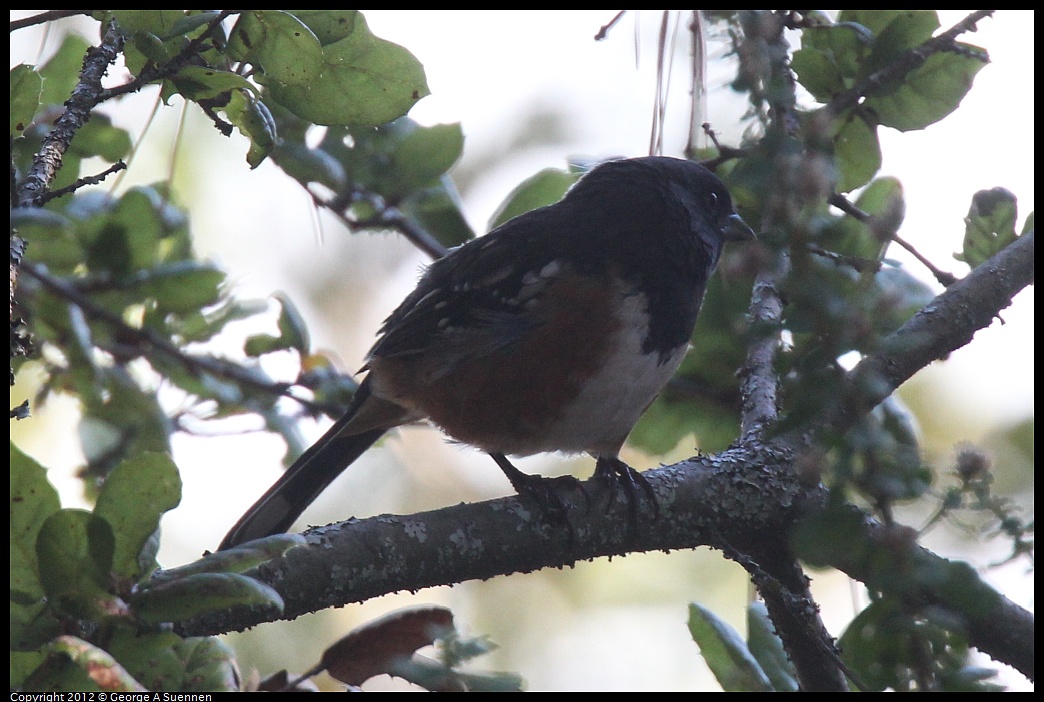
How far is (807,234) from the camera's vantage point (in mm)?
824

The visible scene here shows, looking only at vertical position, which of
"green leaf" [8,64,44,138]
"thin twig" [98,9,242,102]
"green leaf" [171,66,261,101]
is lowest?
"green leaf" [171,66,261,101]

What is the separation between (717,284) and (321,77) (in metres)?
1.52

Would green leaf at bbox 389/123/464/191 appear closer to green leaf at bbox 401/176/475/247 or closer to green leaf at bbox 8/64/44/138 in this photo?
green leaf at bbox 401/176/475/247

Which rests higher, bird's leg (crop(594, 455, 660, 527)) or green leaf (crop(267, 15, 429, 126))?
green leaf (crop(267, 15, 429, 126))

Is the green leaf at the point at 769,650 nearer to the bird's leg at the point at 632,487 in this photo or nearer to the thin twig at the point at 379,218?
the bird's leg at the point at 632,487

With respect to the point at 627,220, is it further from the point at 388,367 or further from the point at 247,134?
the point at 247,134

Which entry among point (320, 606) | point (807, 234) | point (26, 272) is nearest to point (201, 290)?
point (26, 272)

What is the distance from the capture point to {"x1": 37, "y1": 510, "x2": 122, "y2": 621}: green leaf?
46.5 inches

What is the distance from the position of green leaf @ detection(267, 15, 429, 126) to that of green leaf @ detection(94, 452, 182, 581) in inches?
31.7

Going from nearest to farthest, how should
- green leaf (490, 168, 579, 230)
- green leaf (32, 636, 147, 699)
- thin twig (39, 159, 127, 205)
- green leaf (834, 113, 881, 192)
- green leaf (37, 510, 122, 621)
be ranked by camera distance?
green leaf (32, 636, 147, 699) → green leaf (37, 510, 122, 621) → thin twig (39, 159, 127, 205) → green leaf (834, 113, 881, 192) → green leaf (490, 168, 579, 230)

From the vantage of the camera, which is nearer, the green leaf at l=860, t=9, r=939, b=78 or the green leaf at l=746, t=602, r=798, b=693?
the green leaf at l=746, t=602, r=798, b=693

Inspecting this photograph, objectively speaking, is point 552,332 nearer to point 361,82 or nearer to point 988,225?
point 361,82

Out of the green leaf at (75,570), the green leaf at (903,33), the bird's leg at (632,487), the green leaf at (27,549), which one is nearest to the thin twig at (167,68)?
the green leaf at (27,549)

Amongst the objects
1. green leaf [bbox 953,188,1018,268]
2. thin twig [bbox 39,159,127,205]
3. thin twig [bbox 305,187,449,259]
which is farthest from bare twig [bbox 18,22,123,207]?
green leaf [bbox 953,188,1018,268]
